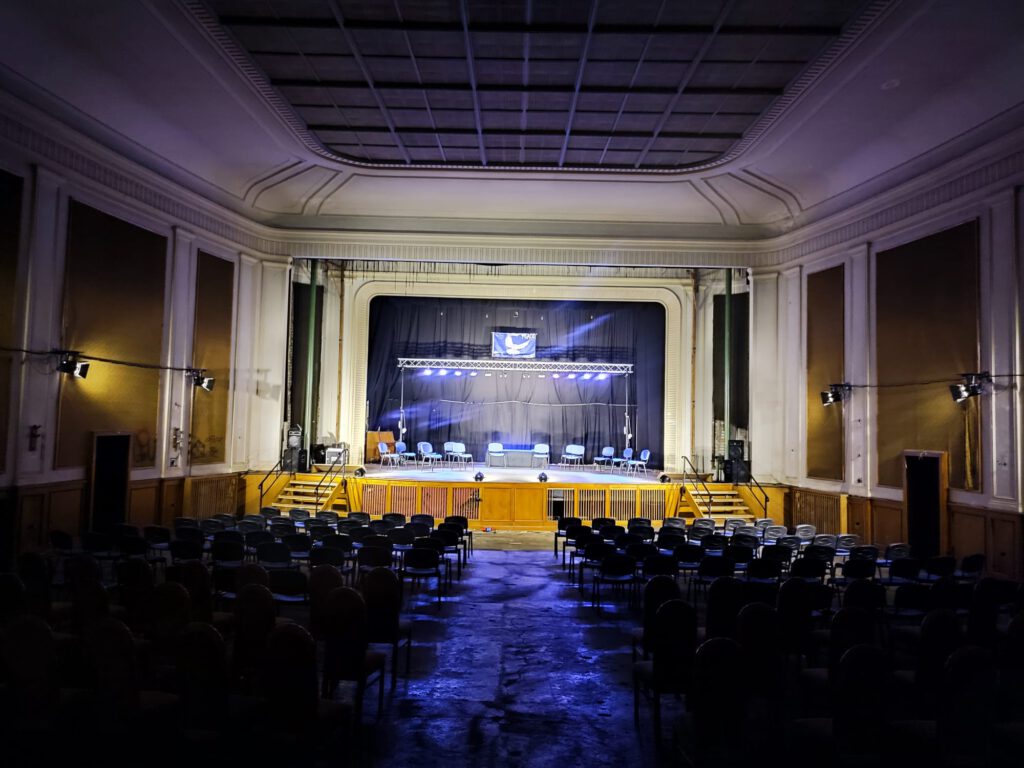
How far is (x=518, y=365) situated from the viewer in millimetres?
21531

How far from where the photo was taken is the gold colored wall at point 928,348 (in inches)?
463

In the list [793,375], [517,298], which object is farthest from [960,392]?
[517,298]

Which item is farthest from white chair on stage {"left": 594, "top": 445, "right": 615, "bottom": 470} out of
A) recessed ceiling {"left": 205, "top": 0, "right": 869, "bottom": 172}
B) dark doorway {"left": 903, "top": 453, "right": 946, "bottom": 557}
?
dark doorway {"left": 903, "top": 453, "right": 946, "bottom": 557}

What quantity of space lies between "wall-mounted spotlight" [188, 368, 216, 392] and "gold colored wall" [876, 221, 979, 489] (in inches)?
550

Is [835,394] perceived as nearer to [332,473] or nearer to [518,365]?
[518,365]

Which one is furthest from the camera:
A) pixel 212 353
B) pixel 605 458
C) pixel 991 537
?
pixel 605 458

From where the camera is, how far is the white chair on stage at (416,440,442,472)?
2149 cm

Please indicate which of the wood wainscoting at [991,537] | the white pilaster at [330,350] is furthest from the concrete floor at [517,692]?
the white pilaster at [330,350]

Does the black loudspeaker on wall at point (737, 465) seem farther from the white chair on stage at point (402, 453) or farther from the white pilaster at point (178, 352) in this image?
the white pilaster at point (178, 352)

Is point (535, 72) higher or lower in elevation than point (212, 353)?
higher

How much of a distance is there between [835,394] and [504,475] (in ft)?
27.3

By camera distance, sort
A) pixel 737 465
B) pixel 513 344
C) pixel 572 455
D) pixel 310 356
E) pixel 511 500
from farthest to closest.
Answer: pixel 572 455 → pixel 513 344 → pixel 310 356 → pixel 737 465 → pixel 511 500

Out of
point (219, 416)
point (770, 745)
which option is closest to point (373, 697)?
point (770, 745)

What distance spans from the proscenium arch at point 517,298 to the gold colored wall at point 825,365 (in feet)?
18.2
